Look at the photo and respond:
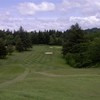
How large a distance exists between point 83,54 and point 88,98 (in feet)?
177

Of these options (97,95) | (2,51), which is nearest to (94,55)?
(2,51)

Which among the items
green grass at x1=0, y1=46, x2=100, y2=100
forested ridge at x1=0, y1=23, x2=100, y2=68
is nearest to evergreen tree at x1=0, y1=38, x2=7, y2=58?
forested ridge at x1=0, y1=23, x2=100, y2=68

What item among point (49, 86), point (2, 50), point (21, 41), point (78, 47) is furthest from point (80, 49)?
point (49, 86)

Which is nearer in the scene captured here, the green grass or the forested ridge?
the green grass

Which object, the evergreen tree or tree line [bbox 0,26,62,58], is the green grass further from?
tree line [bbox 0,26,62,58]

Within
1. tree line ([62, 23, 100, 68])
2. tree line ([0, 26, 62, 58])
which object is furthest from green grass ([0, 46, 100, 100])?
tree line ([0, 26, 62, 58])

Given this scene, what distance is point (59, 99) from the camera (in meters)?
17.3

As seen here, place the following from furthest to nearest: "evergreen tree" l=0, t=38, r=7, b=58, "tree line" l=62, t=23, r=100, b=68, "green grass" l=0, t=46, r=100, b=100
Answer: "evergreen tree" l=0, t=38, r=7, b=58
"tree line" l=62, t=23, r=100, b=68
"green grass" l=0, t=46, r=100, b=100

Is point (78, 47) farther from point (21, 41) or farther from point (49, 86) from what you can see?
point (49, 86)

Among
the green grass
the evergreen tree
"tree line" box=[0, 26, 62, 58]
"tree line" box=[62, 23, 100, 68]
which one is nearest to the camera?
the green grass

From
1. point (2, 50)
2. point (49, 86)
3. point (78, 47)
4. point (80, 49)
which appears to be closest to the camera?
point (49, 86)

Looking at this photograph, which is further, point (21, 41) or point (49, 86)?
point (21, 41)

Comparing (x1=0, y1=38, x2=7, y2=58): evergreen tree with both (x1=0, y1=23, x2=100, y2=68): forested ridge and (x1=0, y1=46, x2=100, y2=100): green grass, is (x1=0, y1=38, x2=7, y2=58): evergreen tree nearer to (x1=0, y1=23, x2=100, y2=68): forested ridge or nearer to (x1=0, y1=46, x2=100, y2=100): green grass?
(x1=0, y1=23, x2=100, y2=68): forested ridge

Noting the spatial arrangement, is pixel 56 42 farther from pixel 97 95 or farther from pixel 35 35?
pixel 97 95
